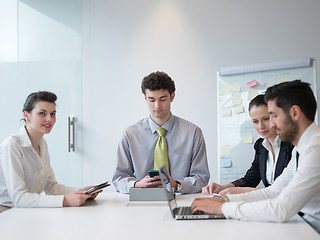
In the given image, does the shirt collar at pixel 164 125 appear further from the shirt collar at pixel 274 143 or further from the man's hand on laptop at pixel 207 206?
the man's hand on laptop at pixel 207 206

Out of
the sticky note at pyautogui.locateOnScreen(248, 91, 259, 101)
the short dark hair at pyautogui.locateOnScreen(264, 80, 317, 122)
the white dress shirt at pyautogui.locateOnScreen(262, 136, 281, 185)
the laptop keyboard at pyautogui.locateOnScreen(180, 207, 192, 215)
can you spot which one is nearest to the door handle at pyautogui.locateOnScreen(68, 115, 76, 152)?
the sticky note at pyautogui.locateOnScreen(248, 91, 259, 101)

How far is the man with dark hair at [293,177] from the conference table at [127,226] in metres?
0.06

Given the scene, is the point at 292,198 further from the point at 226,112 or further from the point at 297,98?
the point at 226,112

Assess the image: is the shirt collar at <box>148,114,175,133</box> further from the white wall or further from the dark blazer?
the white wall

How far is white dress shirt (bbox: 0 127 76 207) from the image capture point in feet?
6.23

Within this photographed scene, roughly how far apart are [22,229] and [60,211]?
335mm

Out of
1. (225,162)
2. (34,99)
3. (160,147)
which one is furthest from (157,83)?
(225,162)

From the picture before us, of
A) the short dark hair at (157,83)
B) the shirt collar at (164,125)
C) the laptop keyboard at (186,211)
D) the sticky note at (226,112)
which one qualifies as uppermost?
the short dark hair at (157,83)

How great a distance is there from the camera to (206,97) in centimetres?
402


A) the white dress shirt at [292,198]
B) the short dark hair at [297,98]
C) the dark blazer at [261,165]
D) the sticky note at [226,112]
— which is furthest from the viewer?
the sticky note at [226,112]

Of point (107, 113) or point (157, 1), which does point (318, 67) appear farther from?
point (107, 113)

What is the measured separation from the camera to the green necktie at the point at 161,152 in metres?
2.46

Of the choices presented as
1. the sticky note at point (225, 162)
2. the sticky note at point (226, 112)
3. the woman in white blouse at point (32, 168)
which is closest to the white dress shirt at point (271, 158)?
the sticky note at point (225, 162)

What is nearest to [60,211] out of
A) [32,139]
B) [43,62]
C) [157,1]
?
[32,139]
